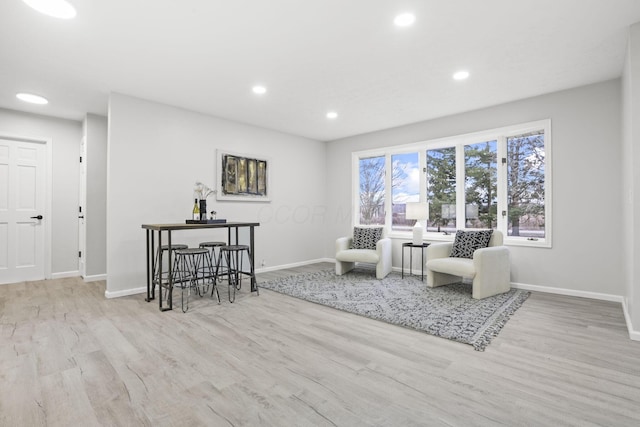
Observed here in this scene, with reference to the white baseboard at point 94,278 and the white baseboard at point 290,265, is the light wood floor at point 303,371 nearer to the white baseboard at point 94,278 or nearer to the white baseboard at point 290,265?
the white baseboard at point 94,278

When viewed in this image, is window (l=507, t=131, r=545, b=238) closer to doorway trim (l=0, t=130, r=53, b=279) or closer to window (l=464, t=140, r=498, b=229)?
window (l=464, t=140, r=498, b=229)

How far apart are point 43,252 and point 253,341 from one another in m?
4.38

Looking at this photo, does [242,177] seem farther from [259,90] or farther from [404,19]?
[404,19]

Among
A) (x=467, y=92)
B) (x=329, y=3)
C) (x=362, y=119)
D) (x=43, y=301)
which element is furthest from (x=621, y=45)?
(x=43, y=301)

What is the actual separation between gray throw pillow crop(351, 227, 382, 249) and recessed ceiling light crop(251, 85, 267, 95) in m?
2.72

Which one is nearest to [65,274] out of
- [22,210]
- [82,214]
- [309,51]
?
[82,214]

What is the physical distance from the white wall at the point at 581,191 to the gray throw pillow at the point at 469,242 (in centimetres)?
53

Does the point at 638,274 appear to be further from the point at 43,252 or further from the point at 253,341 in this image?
the point at 43,252

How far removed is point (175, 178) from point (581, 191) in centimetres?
521

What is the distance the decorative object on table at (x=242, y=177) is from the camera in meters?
5.08

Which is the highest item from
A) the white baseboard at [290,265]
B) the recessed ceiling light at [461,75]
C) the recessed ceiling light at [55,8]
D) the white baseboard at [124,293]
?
the recessed ceiling light at [461,75]

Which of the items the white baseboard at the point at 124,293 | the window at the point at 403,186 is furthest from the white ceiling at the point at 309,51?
the white baseboard at the point at 124,293

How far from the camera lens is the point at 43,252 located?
4949 millimetres

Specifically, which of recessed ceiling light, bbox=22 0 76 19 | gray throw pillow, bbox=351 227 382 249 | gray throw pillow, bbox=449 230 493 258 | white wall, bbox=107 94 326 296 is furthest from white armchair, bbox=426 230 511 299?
recessed ceiling light, bbox=22 0 76 19
